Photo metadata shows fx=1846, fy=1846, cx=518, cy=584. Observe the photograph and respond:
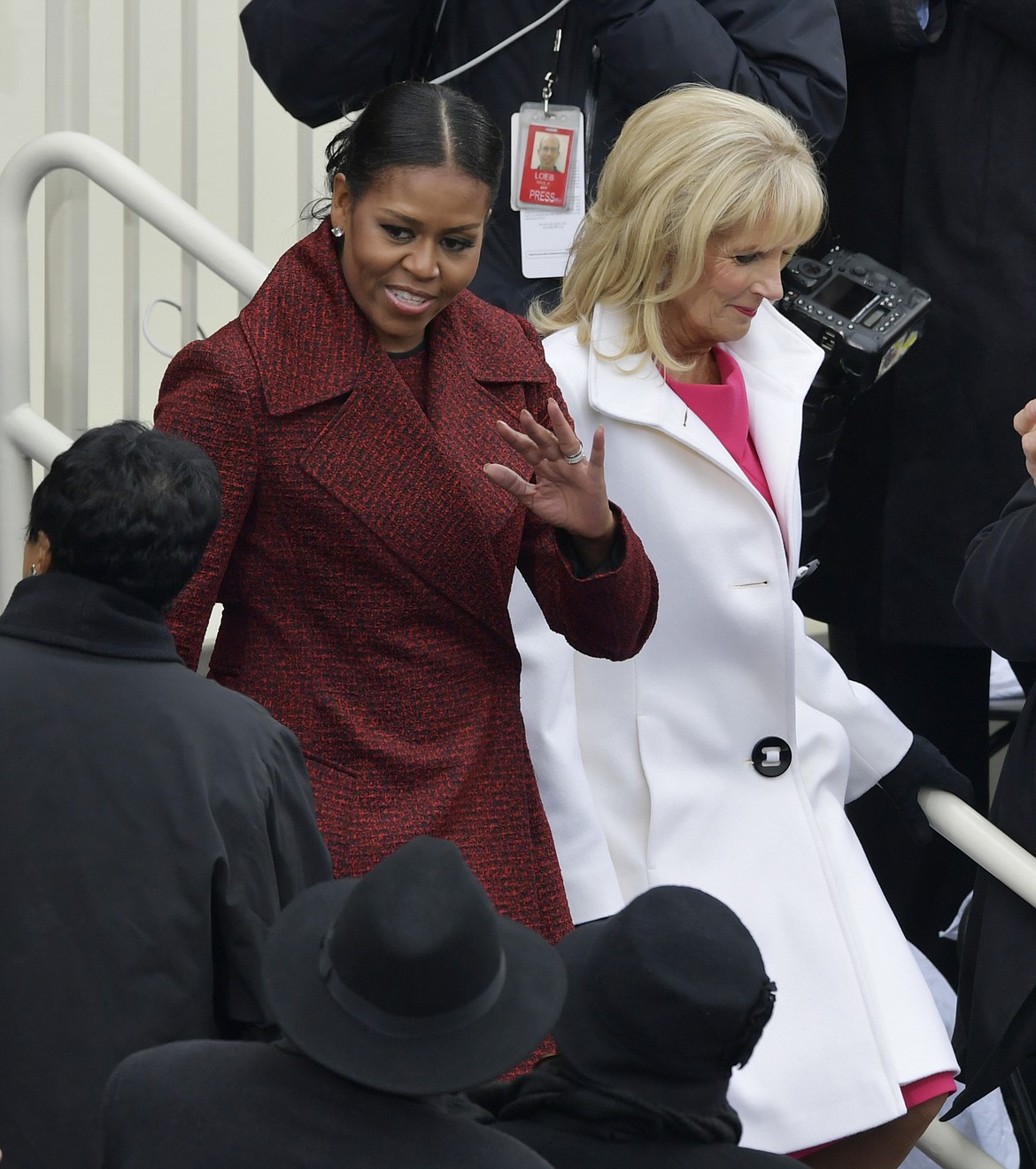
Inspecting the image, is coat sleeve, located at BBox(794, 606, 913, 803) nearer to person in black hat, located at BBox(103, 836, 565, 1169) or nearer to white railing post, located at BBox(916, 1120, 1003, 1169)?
white railing post, located at BBox(916, 1120, 1003, 1169)

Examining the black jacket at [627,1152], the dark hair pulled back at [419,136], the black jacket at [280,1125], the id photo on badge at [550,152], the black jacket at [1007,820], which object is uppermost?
the dark hair pulled back at [419,136]

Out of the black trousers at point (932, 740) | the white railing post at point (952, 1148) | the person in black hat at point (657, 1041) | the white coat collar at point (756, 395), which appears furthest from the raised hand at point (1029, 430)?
the person in black hat at point (657, 1041)

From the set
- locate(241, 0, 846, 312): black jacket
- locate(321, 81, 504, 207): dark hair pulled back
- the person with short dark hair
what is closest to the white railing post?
the person with short dark hair

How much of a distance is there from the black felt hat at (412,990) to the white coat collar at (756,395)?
1215mm

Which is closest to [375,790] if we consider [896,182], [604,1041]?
[604,1041]

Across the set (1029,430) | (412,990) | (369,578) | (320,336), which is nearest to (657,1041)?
(412,990)

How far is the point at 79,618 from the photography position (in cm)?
174

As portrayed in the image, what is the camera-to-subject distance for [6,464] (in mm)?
2795

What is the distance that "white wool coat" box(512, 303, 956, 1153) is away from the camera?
8.06 feet

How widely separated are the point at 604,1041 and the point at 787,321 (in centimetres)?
159

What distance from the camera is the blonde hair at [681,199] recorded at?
253 cm

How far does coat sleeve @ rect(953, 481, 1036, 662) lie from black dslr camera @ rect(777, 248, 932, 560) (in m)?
0.36

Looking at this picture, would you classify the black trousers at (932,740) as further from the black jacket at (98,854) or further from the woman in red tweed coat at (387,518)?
the black jacket at (98,854)

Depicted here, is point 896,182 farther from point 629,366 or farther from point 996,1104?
point 996,1104
